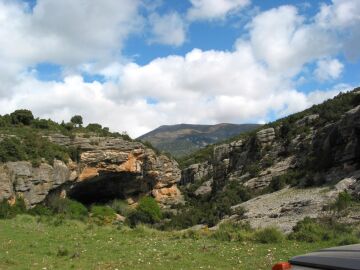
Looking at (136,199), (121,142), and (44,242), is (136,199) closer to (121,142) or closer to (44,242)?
(121,142)

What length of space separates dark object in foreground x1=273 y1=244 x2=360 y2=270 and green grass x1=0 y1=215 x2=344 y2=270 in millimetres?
8783

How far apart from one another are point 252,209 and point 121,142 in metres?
29.1

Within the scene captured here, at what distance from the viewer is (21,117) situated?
70188 millimetres

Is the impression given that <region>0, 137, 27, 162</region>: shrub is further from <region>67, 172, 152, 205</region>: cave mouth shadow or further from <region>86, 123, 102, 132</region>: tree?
<region>86, 123, 102, 132</region>: tree

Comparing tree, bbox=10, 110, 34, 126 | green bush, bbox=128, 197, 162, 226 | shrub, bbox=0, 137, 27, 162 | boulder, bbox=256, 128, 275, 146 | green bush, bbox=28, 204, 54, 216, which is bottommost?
green bush, bbox=128, 197, 162, 226

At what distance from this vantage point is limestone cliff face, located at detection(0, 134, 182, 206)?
169ft

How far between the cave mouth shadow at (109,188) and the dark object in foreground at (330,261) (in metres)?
65.0

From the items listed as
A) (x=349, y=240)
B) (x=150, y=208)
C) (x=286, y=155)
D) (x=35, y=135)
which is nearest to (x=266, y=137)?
(x=286, y=155)

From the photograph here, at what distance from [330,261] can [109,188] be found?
7463 centimetres

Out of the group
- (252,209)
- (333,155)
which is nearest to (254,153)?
(333,155)

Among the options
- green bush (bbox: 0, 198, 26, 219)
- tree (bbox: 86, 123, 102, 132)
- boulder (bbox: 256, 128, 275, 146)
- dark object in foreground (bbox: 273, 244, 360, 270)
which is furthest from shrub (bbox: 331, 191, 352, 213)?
tree (bbox: 86, 123, 102, 132)

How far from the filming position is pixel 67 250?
15.4 m

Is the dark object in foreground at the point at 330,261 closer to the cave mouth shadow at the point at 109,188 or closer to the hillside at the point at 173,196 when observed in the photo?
the hillside at the point at 173,196

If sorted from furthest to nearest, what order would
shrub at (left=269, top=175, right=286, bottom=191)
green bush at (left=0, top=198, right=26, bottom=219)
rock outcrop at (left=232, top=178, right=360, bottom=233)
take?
shrub at (left=269, top=175, right=286, bottom=191) → green bush at (left=0, top=198, right=26, bottom=219) → rock outcrop at (left=232, top=178, right=360, bottom=233)
